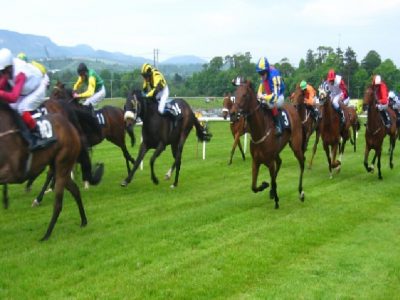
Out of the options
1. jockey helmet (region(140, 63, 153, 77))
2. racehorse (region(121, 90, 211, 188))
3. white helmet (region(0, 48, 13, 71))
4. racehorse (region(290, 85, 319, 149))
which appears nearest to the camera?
white helmet (region(0, 48, 13, 71))

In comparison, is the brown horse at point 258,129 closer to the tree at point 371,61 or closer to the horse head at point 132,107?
the horse head at point 132,107

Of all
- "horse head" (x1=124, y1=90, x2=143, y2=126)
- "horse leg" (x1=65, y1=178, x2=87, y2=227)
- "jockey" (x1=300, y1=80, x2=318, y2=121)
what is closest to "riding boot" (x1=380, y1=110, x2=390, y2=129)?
"jockey" (x1=300, y1=80, x2=318, y2=121)

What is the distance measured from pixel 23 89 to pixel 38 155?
34.6 inches

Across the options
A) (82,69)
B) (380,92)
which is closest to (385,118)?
(380,92)

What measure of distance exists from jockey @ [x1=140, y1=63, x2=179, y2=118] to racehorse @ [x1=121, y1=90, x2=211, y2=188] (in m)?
0.12

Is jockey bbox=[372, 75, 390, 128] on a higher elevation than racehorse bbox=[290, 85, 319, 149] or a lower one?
higher

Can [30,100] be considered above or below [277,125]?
above

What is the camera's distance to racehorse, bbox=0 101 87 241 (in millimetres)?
6555

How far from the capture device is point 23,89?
22.5 ft

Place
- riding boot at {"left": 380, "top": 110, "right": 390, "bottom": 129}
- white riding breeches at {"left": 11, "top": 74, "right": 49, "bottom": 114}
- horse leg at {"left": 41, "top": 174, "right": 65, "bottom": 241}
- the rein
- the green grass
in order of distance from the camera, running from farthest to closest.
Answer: riding boot at {"left": 380, "top": 110, "right": 390, "bottom": 129} → horse leg at {"left": 41, "top": 174, "right": 65, "bottom": 241} → white riding breeches at {"left": 11, "top": 74, "right": 49, "bottom": 114} → the rein → the green grass

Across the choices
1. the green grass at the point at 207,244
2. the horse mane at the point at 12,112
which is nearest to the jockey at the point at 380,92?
the green grass at the point at 207,244

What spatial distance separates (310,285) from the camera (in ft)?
18.2

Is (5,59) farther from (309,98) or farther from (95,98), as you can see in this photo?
(309,98)

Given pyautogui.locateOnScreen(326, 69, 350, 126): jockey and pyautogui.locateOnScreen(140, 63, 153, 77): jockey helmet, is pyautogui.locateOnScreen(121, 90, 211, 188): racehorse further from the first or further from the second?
pyautogui.locateOnScreen(326, 69, 350, 126): jockey
